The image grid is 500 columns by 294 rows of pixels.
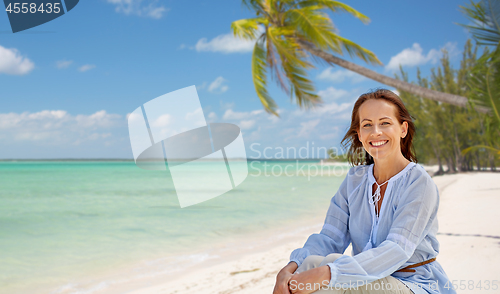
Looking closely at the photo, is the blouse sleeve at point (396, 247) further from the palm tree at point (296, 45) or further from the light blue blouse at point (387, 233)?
the palm tree at point (296, 45)

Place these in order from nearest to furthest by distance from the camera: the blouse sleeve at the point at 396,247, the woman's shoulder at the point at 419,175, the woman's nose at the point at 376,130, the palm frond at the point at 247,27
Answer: the blouse sleeve at the point at 396,247 < the woman's shoulder at the point at 419,175 < the woman's nose at the point at 376,130 < the palm frond at the point at 247,27

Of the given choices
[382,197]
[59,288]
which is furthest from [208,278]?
[382,197]

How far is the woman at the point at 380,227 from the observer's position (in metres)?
1.25

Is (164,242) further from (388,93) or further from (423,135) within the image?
(423,135)

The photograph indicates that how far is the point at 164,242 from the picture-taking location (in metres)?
6.34

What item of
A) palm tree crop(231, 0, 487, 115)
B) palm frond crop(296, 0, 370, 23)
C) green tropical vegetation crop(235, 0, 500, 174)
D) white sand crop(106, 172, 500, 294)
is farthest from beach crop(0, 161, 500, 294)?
palm frond crop(296, 0, 370, 23)

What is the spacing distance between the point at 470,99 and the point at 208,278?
4474 mm

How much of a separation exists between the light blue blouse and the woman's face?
114mm

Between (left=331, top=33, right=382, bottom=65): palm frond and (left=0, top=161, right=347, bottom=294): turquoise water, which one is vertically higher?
(left=331, top=33, right=382, bottom=65): palm frond

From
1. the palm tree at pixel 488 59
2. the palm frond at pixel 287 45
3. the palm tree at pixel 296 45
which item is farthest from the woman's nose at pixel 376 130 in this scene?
the palm frond at pixel 287 45

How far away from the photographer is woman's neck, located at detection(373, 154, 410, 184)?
58.9 inches

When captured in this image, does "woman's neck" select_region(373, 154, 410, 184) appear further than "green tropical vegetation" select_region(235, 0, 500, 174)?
No

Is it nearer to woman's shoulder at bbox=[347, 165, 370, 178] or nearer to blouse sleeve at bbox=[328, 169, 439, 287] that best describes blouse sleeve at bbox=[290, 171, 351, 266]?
woman's shoulder at bbox=[347, 165, 370, 178]

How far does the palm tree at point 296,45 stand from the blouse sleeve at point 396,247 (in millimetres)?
5343
